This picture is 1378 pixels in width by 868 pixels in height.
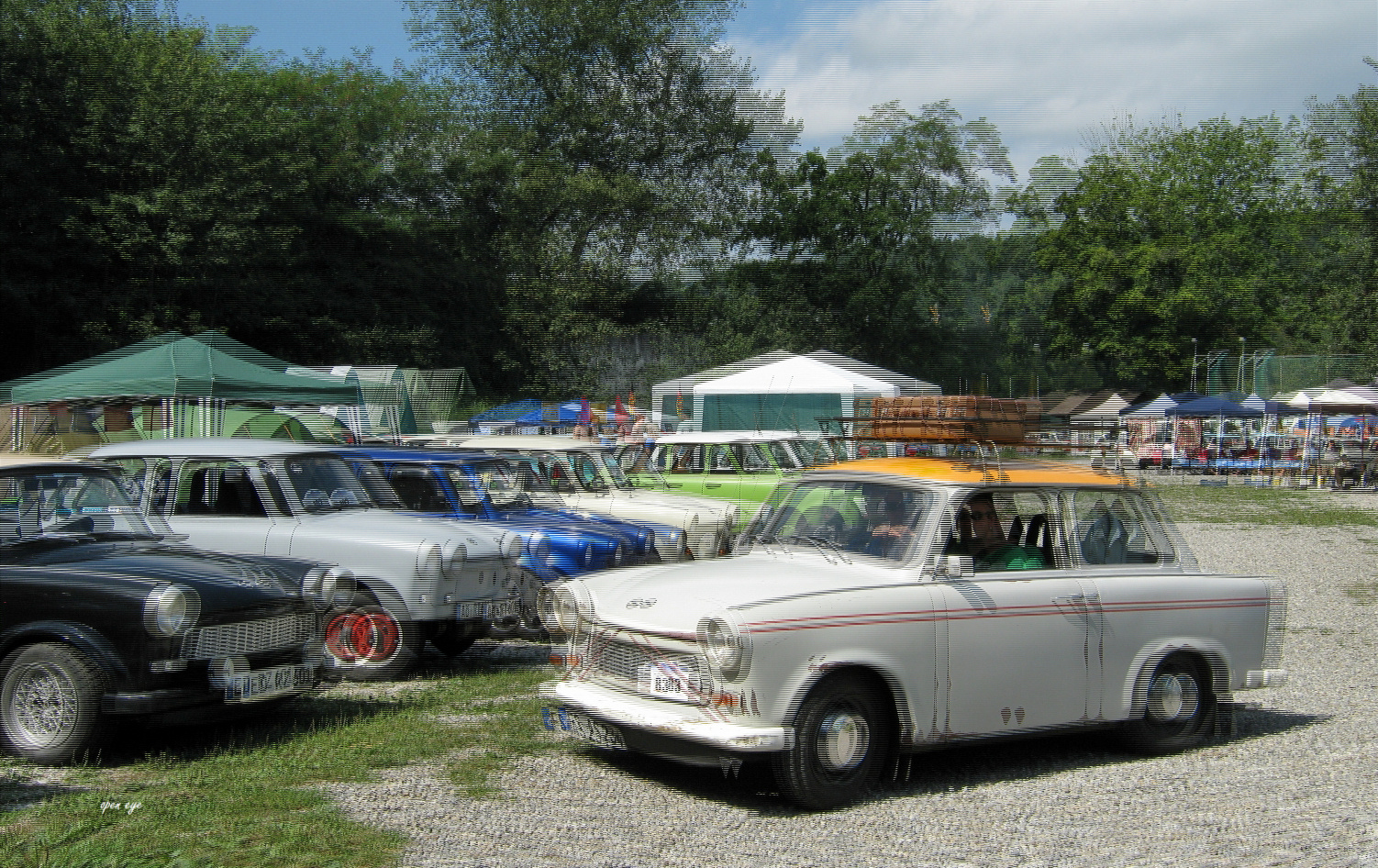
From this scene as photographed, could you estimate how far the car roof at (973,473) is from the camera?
234 inches

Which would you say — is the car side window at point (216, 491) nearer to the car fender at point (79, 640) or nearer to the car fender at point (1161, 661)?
the car fender at point (79, 640)

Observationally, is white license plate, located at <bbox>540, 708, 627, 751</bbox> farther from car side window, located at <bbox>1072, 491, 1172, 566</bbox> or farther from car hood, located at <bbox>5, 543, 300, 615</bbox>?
car side window, located at <bbox>1072, 491, 1172, 566</bbox>

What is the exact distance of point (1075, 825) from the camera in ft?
16.4

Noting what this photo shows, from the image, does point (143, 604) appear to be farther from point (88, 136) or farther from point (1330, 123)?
point (1330, 123)

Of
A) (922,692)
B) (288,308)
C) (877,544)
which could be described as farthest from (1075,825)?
(288,308)

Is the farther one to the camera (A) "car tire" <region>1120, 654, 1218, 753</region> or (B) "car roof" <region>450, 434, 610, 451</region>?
(B) "car roof" <region>450, 434, 610, 451</region>

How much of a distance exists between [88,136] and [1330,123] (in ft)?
128

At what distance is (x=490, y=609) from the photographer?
8039mm

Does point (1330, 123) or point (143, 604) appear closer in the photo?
point (143, 604)

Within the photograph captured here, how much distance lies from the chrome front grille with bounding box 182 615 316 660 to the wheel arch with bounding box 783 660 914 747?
288 cm

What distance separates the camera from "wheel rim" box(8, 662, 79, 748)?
5434 mm

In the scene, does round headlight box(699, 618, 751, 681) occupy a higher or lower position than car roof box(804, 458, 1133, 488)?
lower

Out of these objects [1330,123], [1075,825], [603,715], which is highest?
[1330,123]

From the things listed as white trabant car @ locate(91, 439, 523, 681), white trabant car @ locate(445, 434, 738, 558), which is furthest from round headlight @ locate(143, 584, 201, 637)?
white trabant car @ locate(445, 434, 738, 558)
